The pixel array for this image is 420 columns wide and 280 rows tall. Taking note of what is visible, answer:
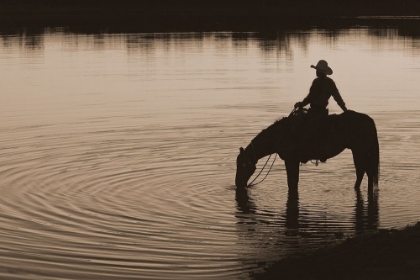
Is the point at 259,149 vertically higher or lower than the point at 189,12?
lower

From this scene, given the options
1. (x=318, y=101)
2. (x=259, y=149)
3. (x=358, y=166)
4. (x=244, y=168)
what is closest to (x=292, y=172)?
(x=259, y=149)

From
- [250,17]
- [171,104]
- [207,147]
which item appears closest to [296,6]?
[250,17]

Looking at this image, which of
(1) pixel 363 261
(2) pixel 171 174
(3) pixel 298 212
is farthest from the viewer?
(2) pixel 171 174

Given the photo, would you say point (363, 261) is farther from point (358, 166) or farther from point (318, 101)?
Result: point (358, 166)

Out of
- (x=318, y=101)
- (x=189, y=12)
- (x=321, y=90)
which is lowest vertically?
(x=318, y=101)

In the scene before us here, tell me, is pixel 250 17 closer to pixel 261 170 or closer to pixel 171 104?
pixel 171 104

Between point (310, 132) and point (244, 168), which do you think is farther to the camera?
point (244, 168)

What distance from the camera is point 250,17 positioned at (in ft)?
282

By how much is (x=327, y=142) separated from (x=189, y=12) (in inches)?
3078

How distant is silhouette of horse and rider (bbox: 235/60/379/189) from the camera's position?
53.6 ft

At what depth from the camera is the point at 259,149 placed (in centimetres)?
1705

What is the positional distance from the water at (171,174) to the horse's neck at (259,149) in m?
0.70

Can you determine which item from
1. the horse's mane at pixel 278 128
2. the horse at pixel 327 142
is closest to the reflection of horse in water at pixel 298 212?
the horse at pixel 327 142

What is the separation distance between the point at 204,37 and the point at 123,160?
1653 inches
